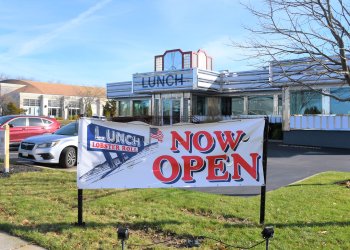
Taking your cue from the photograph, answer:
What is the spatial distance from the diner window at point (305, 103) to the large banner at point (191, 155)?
16209 millimetres

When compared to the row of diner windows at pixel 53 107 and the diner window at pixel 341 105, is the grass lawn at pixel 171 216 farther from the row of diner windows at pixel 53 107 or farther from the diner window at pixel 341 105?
the row of diner windows at pixel 53 107

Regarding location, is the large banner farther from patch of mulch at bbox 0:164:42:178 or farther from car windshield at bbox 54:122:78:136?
car windshield at bbox 54:122:78:136

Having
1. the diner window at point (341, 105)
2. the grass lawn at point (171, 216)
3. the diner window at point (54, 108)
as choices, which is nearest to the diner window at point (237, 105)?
the diner window at point (341, 105)

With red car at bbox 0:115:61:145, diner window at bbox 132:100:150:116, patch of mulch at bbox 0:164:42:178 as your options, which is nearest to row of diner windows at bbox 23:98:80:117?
diner window at bbox 132:100:150:116

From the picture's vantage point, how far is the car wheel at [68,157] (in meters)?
12.5

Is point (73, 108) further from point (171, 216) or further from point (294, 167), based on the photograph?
point (171, 216)

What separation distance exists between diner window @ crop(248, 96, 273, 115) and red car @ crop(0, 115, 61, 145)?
13.9 metres

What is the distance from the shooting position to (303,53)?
9.02 meters

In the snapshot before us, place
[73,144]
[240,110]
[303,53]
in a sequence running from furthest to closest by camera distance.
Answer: [240,110]
[73,144]
[303,53]

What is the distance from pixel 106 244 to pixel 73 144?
798cm

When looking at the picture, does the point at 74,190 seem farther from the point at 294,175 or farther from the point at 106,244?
the point at 294,175

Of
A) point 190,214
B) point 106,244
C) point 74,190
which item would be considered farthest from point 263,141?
point 74,190

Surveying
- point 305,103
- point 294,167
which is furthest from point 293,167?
point 305,103

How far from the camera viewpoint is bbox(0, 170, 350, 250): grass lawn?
5434 millimetres
